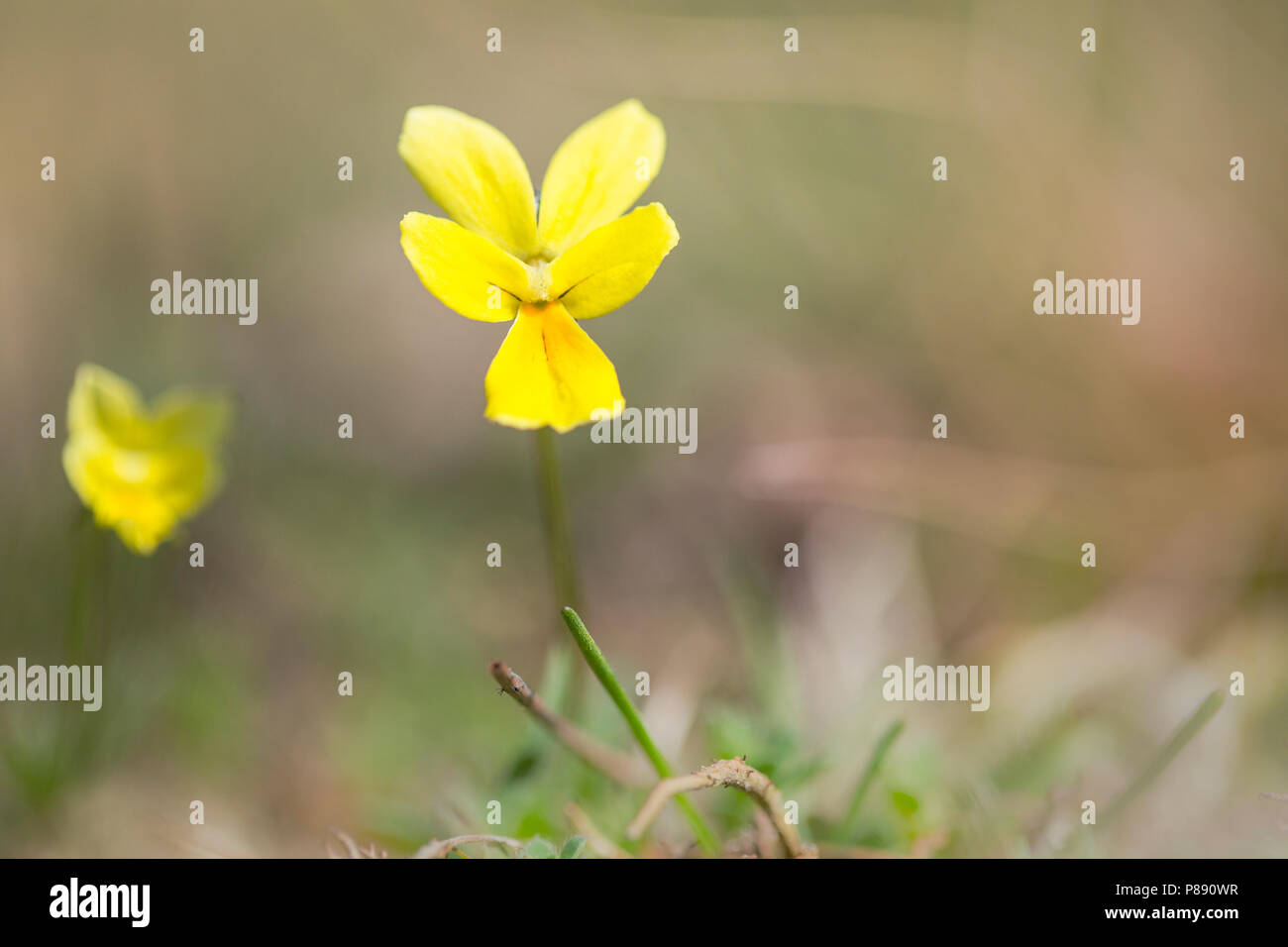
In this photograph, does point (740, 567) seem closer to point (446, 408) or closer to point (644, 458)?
point (644, 458)

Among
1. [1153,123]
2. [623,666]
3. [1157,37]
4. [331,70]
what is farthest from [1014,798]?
[331,70]
